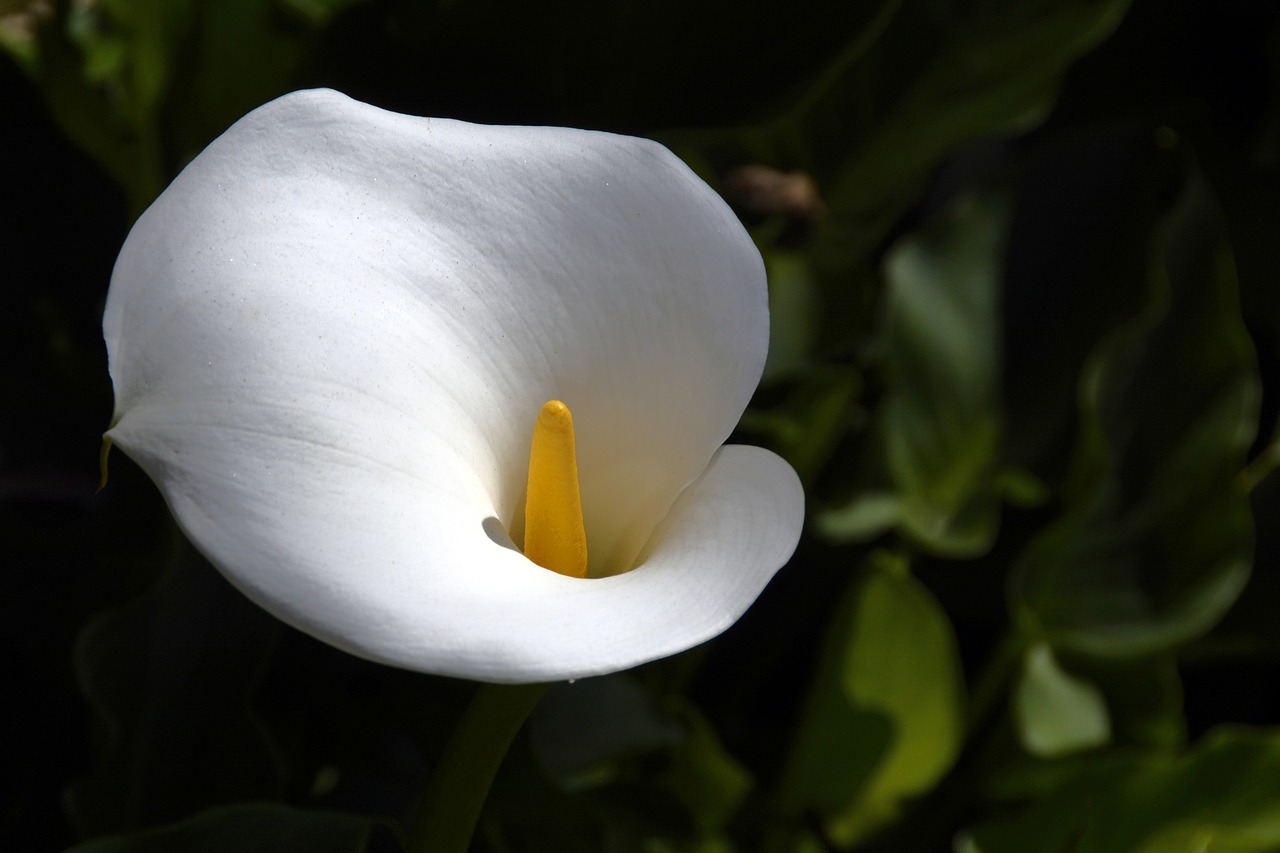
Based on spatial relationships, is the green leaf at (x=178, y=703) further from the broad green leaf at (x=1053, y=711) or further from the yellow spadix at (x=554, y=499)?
the broad green leaf at (x=1053, y=711)

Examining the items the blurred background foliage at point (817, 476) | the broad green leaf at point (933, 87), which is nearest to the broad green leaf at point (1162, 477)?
the blurred background foliage at point (817, 476)

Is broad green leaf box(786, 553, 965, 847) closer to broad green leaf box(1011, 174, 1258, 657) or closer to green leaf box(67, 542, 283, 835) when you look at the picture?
broad green leaf box(1011, 174, 1258, 657)

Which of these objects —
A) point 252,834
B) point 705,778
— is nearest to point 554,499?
point 252,834

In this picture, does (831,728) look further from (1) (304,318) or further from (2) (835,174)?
(1) (304,318)

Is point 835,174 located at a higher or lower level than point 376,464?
lower

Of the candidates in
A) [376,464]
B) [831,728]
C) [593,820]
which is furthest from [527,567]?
[831,728]

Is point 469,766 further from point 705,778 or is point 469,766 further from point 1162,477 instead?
point 1162,477
